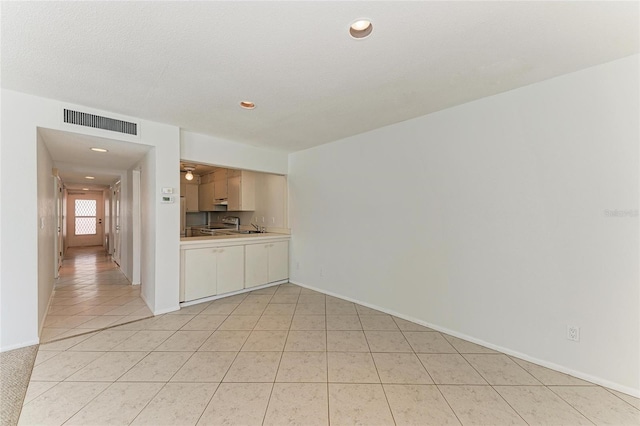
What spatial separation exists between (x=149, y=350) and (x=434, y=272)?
2.98 meters

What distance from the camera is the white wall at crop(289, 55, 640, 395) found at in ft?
6.39

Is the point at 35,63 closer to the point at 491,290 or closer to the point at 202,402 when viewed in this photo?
the point at 202,402

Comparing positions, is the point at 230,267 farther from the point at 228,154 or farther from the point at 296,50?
the point at 296,50

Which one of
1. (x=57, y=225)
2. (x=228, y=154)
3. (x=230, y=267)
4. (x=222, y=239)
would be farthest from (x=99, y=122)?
(x=57, y=225)

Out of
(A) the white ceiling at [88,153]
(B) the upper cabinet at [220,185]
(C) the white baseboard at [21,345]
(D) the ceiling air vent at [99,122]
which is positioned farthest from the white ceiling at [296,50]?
(B) the upper cabinet at [220,185]

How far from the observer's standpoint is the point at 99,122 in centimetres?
284

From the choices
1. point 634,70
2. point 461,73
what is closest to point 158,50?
point 461,73

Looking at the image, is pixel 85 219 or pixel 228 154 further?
pixel 85 219

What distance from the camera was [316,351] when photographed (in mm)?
2459

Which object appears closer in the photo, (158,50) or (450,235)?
(158,50)

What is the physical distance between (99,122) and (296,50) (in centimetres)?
245

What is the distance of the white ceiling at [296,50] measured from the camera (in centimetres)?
146

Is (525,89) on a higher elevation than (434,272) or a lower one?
higher

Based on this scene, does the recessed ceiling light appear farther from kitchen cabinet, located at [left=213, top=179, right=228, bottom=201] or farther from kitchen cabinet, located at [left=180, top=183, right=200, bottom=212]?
kitchen cabinet, located at [left=180, top=183, right=200, bottom=212]
